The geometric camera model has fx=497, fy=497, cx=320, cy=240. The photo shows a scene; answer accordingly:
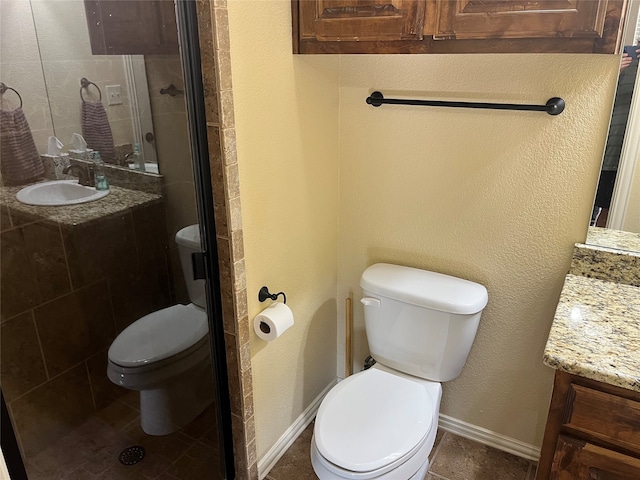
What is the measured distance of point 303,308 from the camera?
1992 millimetres

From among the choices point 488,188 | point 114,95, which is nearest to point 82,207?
point 114,95

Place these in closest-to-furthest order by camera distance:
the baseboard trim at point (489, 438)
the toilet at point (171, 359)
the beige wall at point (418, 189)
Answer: the toilet at point (171, 359) < the beige wall at point (418, 189) < the baseboard trim at point (489, 438)

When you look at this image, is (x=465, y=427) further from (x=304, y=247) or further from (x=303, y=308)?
(x=304, y=247)

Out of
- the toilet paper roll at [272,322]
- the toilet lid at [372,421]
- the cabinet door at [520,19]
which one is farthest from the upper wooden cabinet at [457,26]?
the toilet lid at [372,421]

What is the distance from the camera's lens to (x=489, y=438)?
6.81 ft

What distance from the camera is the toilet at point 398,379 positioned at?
1518mm

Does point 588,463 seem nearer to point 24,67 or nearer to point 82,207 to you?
point 82,207

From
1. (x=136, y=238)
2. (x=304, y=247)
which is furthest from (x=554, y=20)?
(x=136, y=238)

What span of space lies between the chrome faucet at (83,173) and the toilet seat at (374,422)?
3.33ft

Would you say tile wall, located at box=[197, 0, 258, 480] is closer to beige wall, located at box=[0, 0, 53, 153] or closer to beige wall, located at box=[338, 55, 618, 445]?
beige wall, located at box=[0, 0, 53, 153]

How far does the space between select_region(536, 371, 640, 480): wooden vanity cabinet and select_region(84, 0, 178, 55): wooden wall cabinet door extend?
1.34 metres

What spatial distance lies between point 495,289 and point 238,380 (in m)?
1.00

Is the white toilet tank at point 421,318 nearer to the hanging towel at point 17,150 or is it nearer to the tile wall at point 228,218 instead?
the tile wall at point 228,218

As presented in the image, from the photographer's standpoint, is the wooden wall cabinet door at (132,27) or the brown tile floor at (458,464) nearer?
the wooden wall cabinet door at (132,27)
